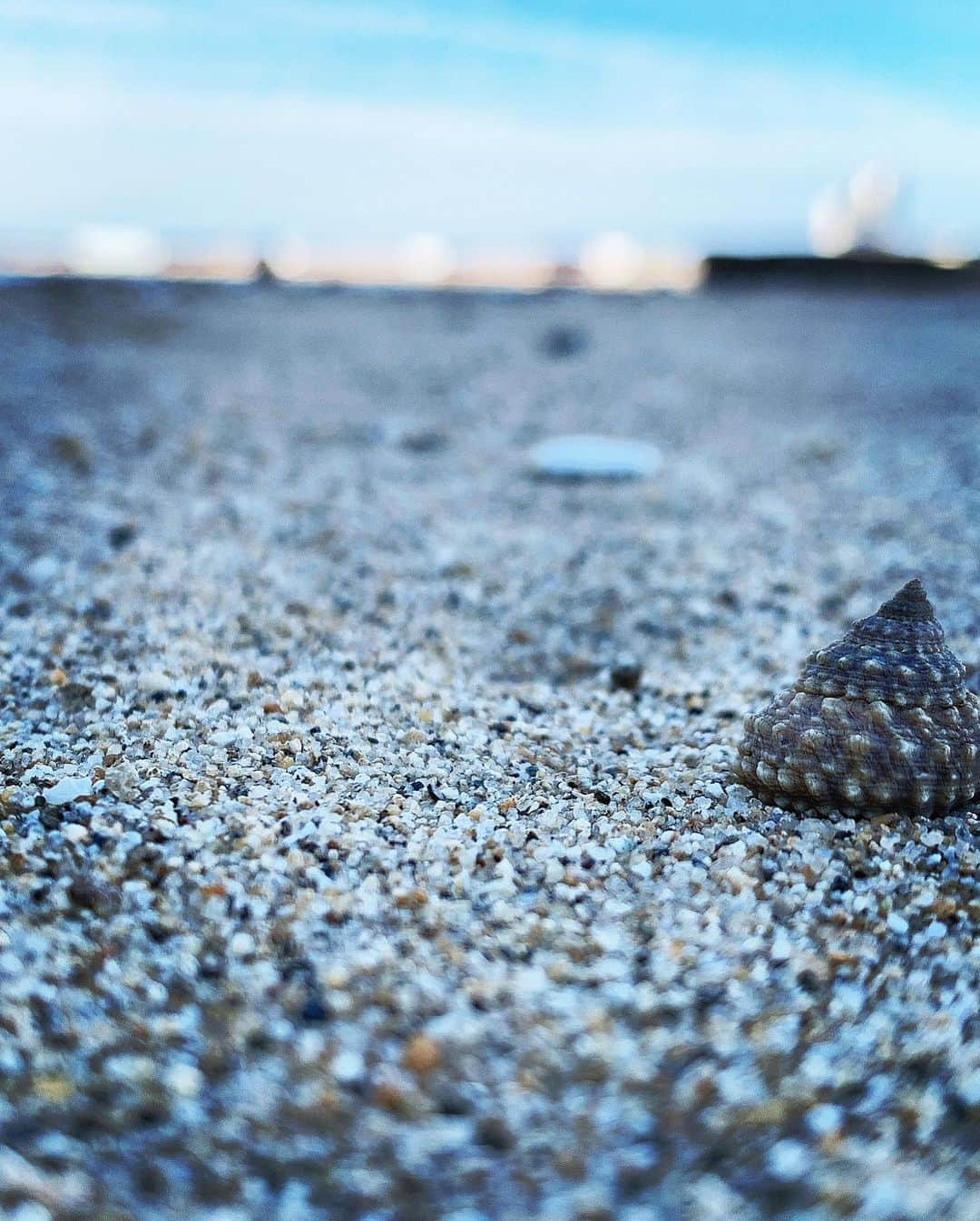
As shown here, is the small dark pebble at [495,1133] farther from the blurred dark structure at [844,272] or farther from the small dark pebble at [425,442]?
the blurred dark structure at [844,272]

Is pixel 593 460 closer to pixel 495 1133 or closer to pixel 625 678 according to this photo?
pixel 625 678

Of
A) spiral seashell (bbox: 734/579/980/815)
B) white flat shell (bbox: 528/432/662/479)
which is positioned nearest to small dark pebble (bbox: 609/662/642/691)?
spiral seashell (bbox: 734/579/980/815)

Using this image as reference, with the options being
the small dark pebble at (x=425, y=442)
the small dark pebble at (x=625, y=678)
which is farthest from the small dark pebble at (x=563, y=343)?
the small dark pebble at (x=625, y=678)

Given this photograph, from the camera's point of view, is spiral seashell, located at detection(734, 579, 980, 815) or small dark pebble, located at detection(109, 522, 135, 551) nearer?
spiral seashell, located at detection(734, 579, 980, 815)

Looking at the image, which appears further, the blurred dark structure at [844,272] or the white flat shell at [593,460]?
the blurred dark structure at [844,272]

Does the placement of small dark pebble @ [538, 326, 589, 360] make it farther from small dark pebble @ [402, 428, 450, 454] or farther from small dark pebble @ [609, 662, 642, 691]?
small dark pebble @ [609, 662, 642, 691]

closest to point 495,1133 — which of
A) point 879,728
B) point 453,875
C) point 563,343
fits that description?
point 453,875
